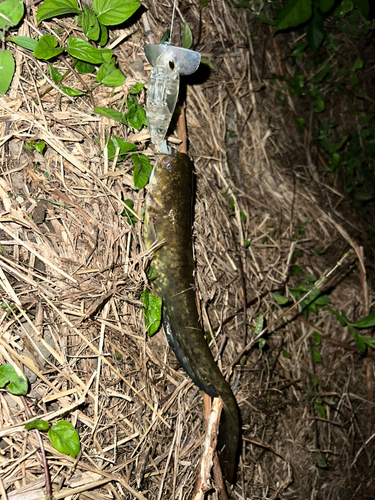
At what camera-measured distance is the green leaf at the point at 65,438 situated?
172cm

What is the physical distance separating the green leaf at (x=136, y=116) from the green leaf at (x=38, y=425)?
57.0 inches

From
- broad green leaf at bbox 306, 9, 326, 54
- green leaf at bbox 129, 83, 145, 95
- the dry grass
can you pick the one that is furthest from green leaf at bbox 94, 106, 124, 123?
broad green leaf at bbox 306, 9, 326, 54

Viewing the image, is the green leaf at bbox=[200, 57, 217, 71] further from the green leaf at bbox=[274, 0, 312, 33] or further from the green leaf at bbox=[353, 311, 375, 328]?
the green leaf at bbox=[353, 311, 375, 328]

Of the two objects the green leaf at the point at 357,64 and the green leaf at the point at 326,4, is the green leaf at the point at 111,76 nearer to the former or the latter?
the green leaf at the point at 326,4

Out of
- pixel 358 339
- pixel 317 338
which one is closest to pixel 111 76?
pixel 317 338

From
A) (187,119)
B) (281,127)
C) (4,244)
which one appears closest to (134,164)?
(187,119)

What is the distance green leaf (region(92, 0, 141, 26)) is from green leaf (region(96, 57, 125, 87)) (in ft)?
0.61

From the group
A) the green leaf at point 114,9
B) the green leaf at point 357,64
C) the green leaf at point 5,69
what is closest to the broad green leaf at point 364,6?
the green leaf at point 357,64

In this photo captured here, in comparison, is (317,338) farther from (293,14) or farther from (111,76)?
(293,14)

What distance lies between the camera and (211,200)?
245cm

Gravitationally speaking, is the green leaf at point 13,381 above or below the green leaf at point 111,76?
below

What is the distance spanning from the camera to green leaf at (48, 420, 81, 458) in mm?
1721

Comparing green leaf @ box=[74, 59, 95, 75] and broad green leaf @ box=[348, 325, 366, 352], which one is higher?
green leaf @ box=[74, 59, 95, 75]

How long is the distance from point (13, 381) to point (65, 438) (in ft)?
1.09
